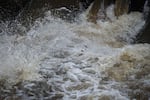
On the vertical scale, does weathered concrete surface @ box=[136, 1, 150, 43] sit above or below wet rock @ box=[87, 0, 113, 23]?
below

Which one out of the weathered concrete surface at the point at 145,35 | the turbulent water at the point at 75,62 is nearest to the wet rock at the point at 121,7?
the turbulent water at the point at 75,62

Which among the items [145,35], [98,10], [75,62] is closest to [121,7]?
[98,10]

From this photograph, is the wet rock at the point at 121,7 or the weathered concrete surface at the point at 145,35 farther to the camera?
the wet rock at the point at 121,7

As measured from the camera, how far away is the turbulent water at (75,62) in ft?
15.1

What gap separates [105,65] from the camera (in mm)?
5215

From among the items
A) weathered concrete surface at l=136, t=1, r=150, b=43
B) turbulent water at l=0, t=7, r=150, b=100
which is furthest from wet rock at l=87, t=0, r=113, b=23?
weathered concrete surface at l=136, t=1, r=150, b=43

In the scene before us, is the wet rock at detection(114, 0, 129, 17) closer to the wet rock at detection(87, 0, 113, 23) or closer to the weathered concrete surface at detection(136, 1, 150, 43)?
the wet rock at detection(87, 0, 113, 23)

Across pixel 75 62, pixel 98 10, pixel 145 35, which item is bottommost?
pixel 75 62

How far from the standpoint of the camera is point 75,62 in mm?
5430

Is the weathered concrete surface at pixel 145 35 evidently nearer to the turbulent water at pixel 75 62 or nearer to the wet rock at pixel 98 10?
the turbulent water at pixel 75 62

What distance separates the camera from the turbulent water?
4602mm

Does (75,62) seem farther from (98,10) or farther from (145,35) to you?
(98,10)

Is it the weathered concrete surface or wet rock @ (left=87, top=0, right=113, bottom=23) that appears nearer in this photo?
the weathered concrete surface

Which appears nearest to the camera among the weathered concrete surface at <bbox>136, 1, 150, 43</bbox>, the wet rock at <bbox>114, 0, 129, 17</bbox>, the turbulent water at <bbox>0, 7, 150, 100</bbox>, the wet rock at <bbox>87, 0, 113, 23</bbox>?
the turbulent water at <bbox>0, 7, 150, 100</bbox>
